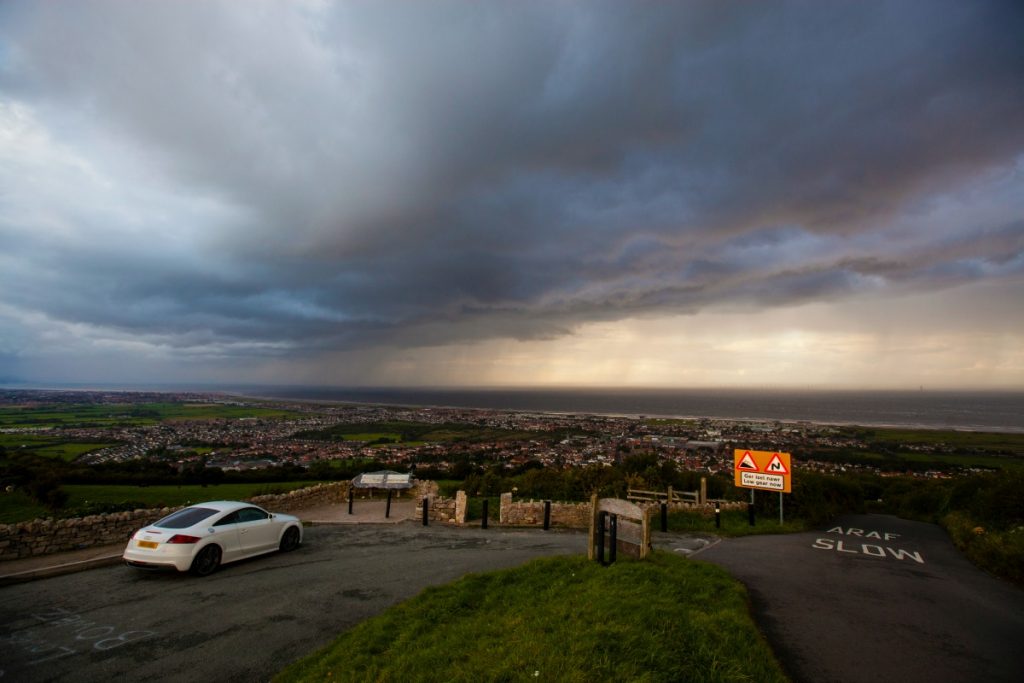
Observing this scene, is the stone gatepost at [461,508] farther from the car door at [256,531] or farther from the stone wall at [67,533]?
the stone wall at [67,533]

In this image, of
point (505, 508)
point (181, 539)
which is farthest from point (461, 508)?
point (181, 539)

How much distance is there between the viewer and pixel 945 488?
23734mm

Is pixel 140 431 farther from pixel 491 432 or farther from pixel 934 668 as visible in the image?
pixel 934 668

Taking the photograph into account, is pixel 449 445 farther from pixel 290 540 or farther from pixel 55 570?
pixel 55 570

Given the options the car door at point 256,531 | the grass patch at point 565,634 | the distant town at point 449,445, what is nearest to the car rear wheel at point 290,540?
the car door at point 256,531

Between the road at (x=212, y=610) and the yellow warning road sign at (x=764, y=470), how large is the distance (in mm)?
9025

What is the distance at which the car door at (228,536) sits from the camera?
10167 mm

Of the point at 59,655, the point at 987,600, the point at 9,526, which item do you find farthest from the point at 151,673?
the point at 987,600

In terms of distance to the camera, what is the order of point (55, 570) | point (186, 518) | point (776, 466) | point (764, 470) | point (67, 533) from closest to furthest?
point (55, 570), point (186, 518), point (67, 533), point (776, 466), point (764, 470)

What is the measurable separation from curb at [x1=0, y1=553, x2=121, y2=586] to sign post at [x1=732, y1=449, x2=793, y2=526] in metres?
19.2

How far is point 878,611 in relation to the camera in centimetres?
759

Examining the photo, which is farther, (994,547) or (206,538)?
(994,547)

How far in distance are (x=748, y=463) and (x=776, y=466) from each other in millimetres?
942

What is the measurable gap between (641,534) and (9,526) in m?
14.1
